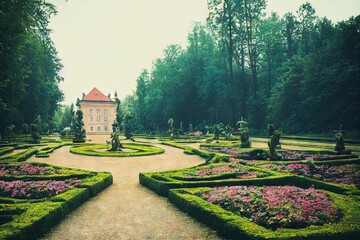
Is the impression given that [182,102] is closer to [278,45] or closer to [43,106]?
[278,45]

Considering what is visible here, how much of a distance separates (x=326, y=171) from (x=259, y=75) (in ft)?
118

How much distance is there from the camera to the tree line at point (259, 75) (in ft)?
96.2

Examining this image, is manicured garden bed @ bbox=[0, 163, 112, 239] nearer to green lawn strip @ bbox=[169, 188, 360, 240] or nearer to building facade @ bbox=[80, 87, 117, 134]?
green lawn strip @ bbox=[169, 188, 360, 240]

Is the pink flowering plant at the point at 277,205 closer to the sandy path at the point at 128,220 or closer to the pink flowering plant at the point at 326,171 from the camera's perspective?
the sandy path at the point at 128,220

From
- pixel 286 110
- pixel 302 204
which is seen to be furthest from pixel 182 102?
pixel 302 204

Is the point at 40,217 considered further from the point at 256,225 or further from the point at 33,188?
the point at 256,225

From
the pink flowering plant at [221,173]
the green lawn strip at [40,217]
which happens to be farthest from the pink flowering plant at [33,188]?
the pink flowering plant at [221,173]

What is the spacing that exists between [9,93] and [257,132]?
1215 inches

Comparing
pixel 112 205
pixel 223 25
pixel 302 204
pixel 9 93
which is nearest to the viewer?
pixel 302 204

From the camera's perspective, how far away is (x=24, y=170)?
33.7 feet

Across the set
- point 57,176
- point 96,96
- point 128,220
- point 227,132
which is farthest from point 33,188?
point 96,96

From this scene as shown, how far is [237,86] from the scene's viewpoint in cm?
4484

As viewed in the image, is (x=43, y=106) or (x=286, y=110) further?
(x=43, y=106)

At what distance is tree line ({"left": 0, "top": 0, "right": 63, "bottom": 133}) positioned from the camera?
18641 mm
